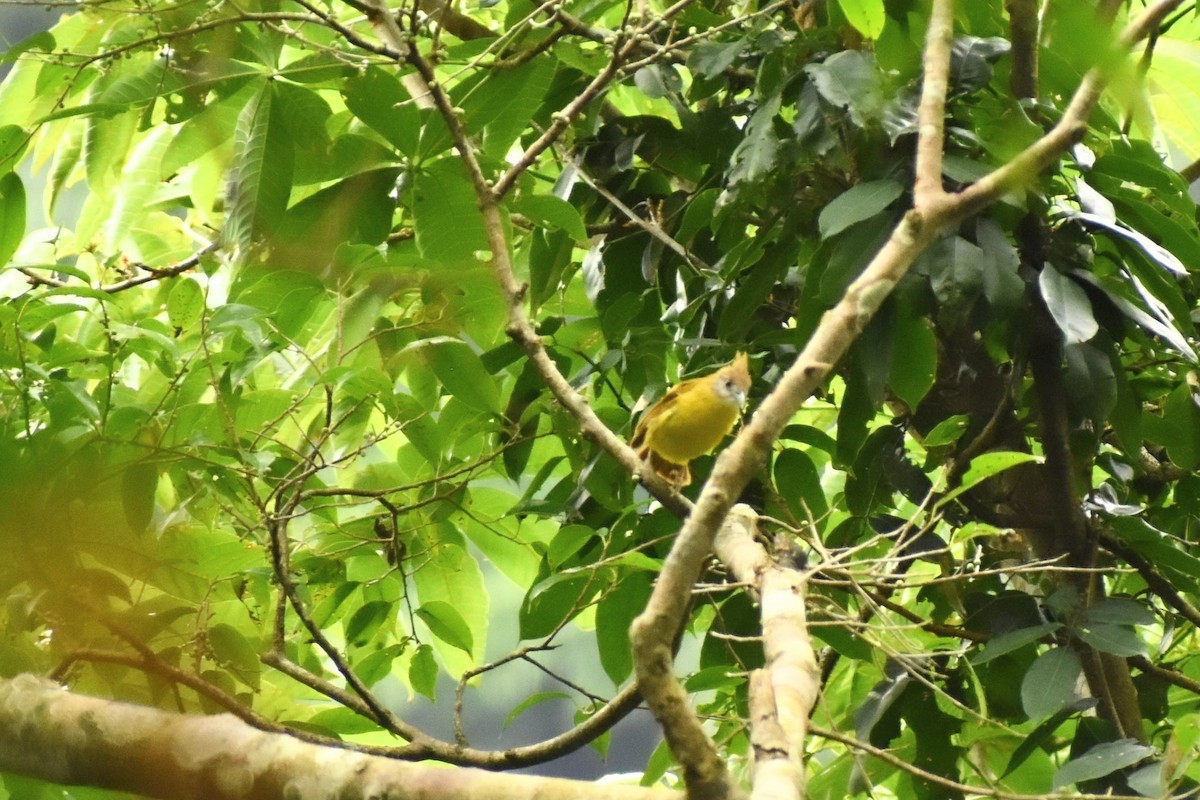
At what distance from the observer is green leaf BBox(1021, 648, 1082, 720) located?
3.29ft

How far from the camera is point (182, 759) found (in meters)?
0.67

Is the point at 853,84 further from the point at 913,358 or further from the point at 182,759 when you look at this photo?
the point at 182,759

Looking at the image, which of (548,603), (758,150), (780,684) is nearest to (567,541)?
(548,603)

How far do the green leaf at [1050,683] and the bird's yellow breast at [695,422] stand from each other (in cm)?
40

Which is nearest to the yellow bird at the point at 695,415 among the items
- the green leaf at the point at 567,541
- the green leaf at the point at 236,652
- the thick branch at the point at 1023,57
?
the green leaf at the point at 567,541

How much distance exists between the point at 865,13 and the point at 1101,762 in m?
0.66

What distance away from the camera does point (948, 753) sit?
1.23 metres

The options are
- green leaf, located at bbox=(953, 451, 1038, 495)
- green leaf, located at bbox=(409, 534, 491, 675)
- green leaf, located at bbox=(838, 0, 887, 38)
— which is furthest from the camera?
green leaf, located at bbox=(409, 534, 491, 675)

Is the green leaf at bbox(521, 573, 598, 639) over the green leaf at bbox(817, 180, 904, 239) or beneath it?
beneath

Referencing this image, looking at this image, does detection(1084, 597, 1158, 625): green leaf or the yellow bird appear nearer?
detection(1084, 597, 1158, 625): green leaf

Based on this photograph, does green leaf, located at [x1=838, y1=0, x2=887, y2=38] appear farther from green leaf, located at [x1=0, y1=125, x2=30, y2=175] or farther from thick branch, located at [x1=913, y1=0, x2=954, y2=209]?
green leaf, located at [x1=0, y1=125, x2=30, y2=175]

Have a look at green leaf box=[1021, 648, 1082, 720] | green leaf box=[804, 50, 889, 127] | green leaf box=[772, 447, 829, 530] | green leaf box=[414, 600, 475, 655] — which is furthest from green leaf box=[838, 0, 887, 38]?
green leaf box=[414, 600, 475, 655]

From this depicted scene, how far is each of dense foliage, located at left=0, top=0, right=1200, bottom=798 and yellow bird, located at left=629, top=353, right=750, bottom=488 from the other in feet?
0.13

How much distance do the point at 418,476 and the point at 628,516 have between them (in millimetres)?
262
